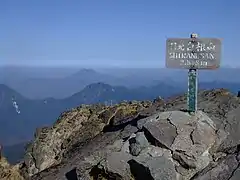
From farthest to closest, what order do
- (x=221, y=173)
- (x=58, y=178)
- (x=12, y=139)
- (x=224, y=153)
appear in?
(x=12, y=139)
(x=58, y=178)
(x=224, y=153)
(x=221, y=173)

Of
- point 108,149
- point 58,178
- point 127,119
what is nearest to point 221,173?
point 108,149

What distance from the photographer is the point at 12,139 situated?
15125 centimetres

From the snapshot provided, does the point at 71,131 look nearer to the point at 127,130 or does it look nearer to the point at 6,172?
the point at 6,172

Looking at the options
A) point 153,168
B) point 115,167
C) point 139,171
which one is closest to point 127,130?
point 115,167

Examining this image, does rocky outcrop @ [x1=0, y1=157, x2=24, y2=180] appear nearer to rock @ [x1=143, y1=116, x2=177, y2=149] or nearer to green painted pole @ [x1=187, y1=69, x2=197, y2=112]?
rock @ [x1=143, y1=116, x2=177, y2=149]

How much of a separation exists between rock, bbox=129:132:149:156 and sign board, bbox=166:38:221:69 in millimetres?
2654

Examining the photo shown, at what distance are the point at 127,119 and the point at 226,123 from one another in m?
6.00

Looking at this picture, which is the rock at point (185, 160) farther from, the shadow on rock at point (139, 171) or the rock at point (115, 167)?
the rock at point (115, 167)

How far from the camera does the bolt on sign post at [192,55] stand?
1389cm

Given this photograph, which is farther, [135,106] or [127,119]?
[135,106]

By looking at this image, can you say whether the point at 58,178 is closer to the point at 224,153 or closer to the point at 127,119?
the point at 127,119

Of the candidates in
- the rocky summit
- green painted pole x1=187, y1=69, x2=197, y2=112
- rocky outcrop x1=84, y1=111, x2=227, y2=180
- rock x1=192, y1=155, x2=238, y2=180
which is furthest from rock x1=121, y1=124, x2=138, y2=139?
rock x1=192, y1=155, x2=238, y2=180

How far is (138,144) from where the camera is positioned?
43.5 ft

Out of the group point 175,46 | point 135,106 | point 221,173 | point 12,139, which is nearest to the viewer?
point 221,173
